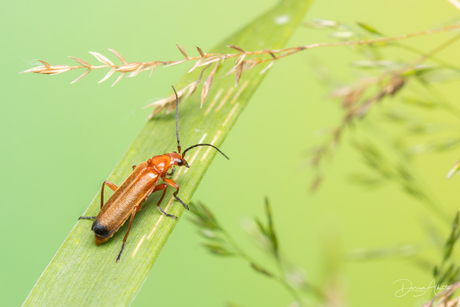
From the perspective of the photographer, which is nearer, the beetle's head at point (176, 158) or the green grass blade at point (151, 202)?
the green grass blade at point (151, 202)

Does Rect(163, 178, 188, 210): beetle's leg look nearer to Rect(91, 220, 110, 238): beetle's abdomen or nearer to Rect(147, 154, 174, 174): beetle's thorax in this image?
Rect(147, 154, 174, 174): beetle's thorax

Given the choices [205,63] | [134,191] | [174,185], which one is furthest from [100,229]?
[205,63]

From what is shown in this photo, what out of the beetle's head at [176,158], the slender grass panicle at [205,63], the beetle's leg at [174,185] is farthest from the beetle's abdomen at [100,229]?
the slender grass panicle at [205,63]

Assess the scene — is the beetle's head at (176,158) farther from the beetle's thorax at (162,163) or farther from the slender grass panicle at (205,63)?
the slender grass panicle at (205,63)

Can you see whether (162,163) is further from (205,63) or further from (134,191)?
(205,63)

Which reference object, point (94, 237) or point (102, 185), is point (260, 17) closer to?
point (102, 185)

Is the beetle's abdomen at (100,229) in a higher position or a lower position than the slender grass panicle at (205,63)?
lower
